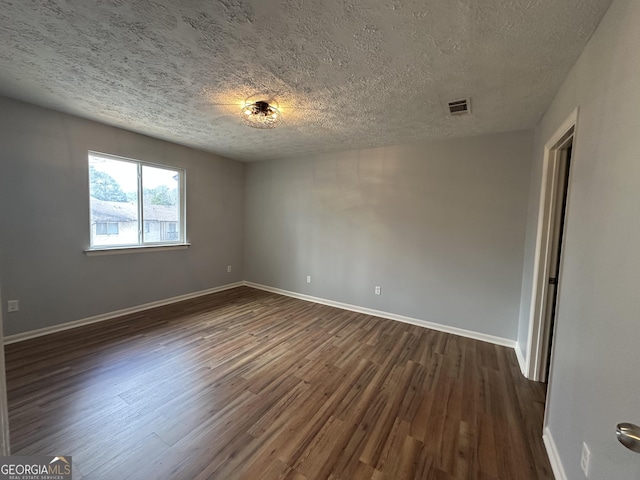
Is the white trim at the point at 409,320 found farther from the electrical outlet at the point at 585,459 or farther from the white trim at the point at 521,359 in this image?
the electrical outlet at the point at 585,459

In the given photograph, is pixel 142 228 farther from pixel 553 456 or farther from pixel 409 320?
pixel 553 456

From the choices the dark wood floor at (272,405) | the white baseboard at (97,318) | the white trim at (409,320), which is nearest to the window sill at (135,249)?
the white baseboard at (97,318)

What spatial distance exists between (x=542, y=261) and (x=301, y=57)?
260 cm

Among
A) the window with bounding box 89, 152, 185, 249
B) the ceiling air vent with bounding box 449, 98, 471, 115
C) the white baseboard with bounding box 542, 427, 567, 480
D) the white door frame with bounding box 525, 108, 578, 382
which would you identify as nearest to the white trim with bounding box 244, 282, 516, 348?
the white door frame with bounding box 525, 108, 578, 382

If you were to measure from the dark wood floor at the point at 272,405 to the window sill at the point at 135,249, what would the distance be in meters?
0.92

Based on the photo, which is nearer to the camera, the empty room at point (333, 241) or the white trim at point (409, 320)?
the empty room at point (333, 241)

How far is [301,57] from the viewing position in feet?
5.94

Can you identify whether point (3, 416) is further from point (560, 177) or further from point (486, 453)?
point (560, 177)

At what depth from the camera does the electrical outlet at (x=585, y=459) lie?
1.21 m

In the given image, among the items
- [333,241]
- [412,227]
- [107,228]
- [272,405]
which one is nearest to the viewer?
[272,405]

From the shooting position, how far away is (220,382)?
229 cm

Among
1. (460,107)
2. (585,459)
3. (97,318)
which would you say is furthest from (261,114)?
(97,318)

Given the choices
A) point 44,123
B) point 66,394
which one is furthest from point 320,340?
point 44,123

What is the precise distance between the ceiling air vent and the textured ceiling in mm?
75
